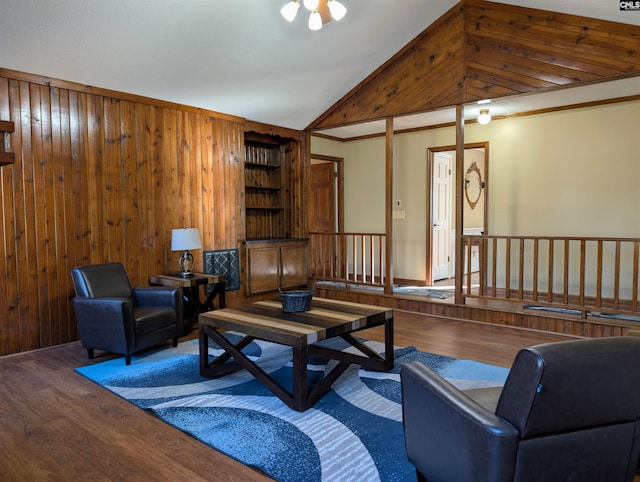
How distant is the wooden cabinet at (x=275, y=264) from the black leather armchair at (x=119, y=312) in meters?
1.94

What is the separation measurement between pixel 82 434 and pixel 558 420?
239 centimetres

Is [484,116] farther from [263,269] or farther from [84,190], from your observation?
[84,190]

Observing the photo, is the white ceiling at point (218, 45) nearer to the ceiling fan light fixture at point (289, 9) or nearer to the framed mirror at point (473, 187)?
the ceiling fan light fixture at point (289, 9)

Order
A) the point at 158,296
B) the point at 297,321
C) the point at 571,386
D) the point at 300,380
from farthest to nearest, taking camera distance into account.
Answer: the point at 158,296
the point at 297,321
the point at 300,380
the point at 571,386

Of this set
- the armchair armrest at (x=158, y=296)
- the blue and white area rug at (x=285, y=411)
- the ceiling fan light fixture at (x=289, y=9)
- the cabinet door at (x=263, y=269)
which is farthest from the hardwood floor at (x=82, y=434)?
the ceiling fan light fixture at (x=289, y=9)

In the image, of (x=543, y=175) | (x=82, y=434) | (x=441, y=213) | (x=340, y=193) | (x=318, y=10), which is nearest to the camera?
(x=82, y=434)

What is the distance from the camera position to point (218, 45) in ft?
14.2

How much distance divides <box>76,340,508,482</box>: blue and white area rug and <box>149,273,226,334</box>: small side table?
0.80m

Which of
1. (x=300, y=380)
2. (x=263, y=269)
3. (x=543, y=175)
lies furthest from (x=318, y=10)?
(x=543, y=175)

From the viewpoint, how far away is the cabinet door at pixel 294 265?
6434 millimetres

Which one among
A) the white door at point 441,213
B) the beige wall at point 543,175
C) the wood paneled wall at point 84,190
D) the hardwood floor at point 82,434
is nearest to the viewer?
the hardwood floor at point 82,434

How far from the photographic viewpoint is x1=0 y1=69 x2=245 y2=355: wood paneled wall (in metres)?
3.86

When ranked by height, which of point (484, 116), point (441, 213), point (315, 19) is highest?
point (315, 19)

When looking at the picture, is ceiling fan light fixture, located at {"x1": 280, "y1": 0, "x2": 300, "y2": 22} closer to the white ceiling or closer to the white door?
the white ceiling
